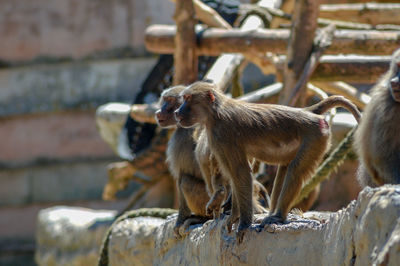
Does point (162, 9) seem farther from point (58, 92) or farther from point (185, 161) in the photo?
point (185, 161)

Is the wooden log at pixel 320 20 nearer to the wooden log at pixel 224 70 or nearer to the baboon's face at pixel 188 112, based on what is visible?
the wooden log at pixel 224 70

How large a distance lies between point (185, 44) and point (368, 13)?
72.3 inches

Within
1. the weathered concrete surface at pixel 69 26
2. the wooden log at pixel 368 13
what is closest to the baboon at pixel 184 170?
the wooden log at pixel 368 13

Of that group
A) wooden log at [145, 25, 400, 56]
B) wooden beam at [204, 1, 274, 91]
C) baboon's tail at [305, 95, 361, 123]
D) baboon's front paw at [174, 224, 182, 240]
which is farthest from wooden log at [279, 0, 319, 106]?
baboon's tail at [305, 95, 361, 123]

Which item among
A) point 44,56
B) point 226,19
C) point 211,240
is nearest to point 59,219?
point 226,19

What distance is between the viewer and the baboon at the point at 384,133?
11.7 feet

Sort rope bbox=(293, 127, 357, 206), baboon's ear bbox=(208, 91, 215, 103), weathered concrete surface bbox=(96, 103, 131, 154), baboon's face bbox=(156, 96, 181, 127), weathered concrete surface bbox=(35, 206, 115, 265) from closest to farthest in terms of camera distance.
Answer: baboon's ear bbox=(208, 91, 215, 103), baboon's face bbox=(156, 96, 181, 127), rope bbox=(293, 127, 357, 206), weathered concrete surface bbox=(35, 206, 115, 265), weathered concrete surface bbox=(96, 103, 131, 154)

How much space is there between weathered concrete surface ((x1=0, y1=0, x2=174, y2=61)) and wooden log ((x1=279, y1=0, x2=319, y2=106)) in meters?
6.09

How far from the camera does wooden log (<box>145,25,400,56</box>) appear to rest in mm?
6195

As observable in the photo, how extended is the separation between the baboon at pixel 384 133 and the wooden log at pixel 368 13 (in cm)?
380

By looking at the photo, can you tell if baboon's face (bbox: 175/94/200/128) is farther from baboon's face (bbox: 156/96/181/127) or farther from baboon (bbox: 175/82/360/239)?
baboon's face (bbox: 156/96/181/127)

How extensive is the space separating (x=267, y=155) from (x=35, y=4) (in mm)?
9079

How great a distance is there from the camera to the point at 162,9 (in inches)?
474

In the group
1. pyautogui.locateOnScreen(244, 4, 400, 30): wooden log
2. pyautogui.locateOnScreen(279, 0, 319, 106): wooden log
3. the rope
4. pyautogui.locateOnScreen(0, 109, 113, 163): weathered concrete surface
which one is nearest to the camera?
the rope
